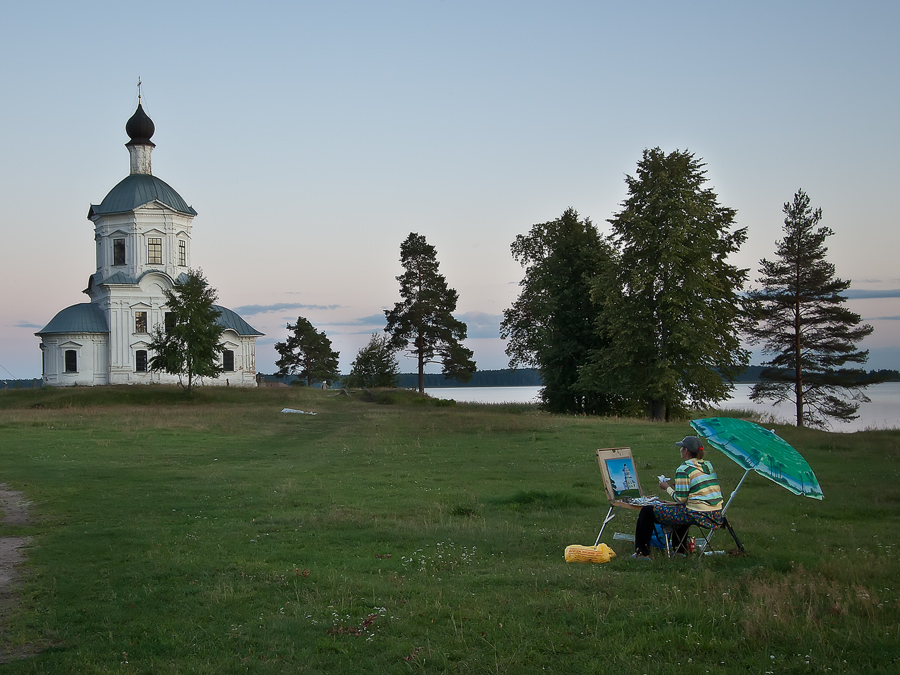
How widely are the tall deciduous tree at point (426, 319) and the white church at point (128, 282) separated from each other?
17.4m

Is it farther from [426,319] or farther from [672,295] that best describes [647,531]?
[426,319]

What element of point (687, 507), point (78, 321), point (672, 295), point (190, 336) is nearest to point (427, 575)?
point (687, 507)

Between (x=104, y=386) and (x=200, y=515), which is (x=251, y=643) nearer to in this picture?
(x=200, y=515)

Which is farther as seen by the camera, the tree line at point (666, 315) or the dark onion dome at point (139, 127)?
the dark onion dome at point (139, 127)

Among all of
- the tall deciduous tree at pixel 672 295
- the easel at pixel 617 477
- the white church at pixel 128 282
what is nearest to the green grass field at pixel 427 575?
the easel at pixel 617 477

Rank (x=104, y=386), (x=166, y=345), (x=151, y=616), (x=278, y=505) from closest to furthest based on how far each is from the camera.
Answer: (x=151, y=616)
(x=278, y=505)
(x=166, y=345)
(x=104, y=386)

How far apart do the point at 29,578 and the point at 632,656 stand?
316 inches

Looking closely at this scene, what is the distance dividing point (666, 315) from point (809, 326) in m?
17.6

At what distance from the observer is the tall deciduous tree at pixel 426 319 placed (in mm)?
73500

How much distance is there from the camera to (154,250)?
217ft

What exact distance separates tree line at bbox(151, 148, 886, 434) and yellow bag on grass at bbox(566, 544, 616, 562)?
1104 inches

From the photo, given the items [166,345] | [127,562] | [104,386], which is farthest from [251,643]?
[104,386]

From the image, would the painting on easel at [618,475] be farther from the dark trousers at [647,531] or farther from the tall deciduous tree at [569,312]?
the tall deciduous tree at [569,312]

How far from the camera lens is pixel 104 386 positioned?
5831cm
